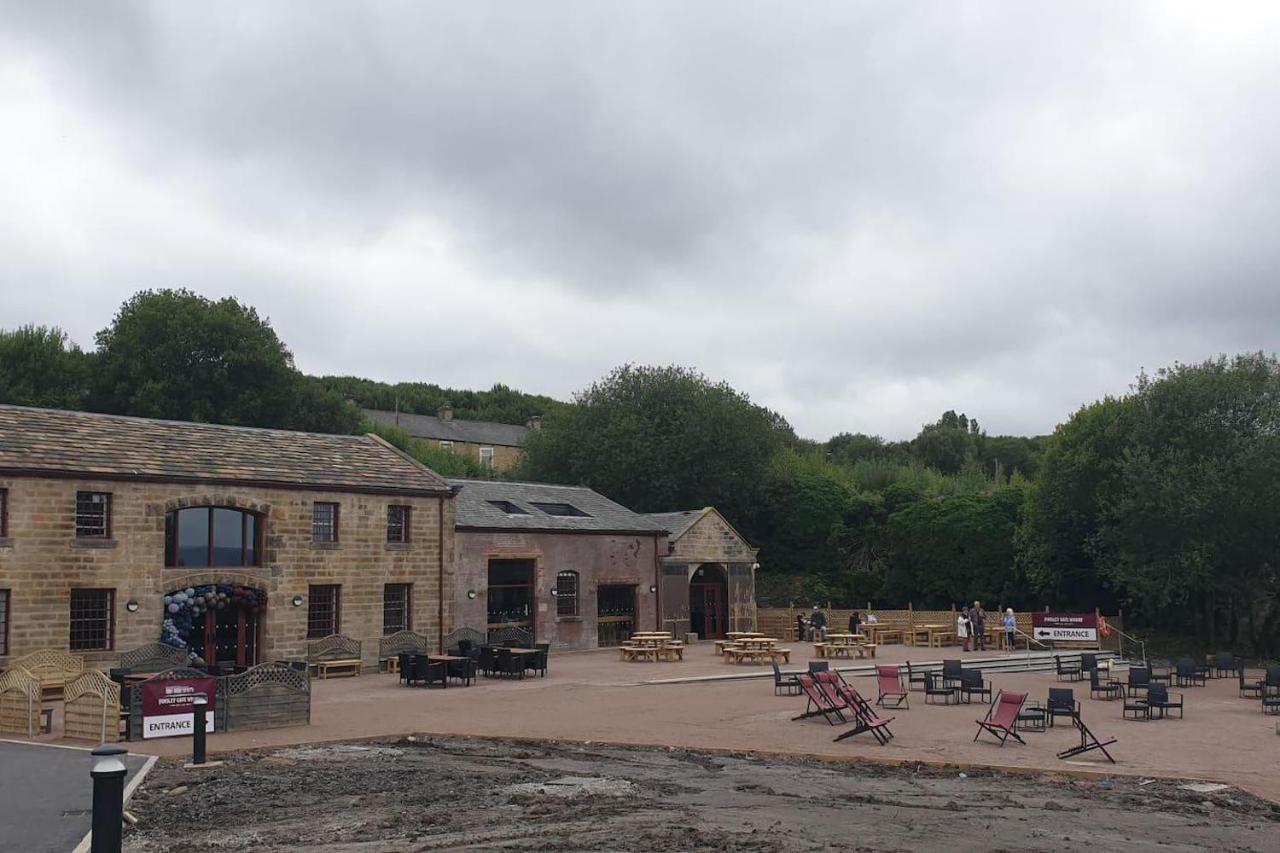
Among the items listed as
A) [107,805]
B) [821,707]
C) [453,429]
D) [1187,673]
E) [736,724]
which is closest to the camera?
[107,805]

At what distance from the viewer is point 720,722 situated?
18875mm

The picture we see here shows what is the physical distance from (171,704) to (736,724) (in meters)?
8.94

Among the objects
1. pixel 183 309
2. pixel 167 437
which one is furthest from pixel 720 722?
pixel 183 309

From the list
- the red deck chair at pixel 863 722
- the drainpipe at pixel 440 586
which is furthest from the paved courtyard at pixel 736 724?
the drainpipe at pixel 440 586

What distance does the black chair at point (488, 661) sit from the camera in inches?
1046

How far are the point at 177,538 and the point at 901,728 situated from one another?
17604 mm

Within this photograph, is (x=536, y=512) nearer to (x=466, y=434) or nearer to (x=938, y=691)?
(x=938, y=691)

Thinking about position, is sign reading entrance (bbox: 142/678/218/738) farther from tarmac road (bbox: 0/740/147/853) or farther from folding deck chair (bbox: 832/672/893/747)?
folding deck chair (bbox: 832/672/893/747)

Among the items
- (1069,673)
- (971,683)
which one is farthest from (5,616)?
(1069,673)

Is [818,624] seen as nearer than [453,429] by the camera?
Yes

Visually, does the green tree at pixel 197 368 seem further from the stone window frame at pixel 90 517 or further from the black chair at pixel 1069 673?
the black chair at pixel 1069 673

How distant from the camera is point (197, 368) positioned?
49.6 meters

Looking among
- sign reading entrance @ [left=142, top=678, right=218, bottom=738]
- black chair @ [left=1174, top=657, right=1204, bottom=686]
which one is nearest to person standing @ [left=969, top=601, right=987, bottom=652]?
black chair @ [left=1174, top=657, right=1204, bottom=686]

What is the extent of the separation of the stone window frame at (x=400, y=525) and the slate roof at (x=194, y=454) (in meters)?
0.56
